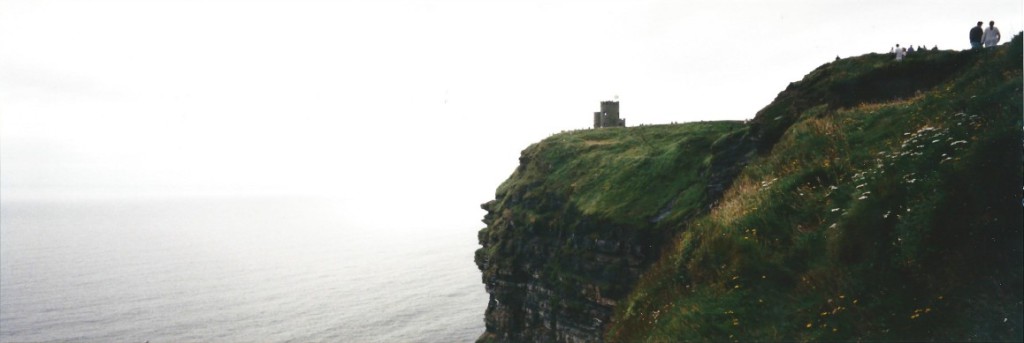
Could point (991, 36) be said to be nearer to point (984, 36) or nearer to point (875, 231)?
point (984, 36)

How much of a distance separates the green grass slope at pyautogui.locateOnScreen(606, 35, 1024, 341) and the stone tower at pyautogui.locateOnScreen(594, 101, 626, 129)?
113ft

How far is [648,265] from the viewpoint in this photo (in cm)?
2909

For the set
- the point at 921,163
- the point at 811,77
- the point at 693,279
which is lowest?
the point at 693,279

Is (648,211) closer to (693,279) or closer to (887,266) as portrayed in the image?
(693,279)

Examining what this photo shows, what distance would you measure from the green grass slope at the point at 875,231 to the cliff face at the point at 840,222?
0.13 ft

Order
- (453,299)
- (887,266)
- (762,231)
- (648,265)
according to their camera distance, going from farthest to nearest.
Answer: (453,299) < (648,265) < (762,231) < (887,266)

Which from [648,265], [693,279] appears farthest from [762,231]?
[648,265]

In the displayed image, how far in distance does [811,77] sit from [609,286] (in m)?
14.8

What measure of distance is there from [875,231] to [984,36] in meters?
14.3

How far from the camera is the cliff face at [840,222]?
11508mm

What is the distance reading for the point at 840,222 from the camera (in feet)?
48.6

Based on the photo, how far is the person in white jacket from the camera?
21.4 metres

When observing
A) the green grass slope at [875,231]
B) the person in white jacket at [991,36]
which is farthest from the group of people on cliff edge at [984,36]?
the green grass slope at [875,231]

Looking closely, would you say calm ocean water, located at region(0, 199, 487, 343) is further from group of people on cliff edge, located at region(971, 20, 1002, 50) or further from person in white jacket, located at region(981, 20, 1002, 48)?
person in white jacket, located at region(981, 20, 1002, 48)
